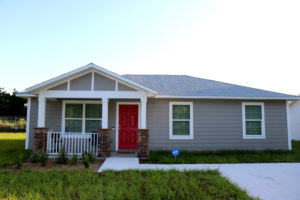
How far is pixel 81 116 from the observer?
898 centimetres

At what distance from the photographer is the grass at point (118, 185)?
3.83 metres

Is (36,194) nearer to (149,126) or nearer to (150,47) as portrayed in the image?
(149,126)

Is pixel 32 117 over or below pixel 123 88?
below

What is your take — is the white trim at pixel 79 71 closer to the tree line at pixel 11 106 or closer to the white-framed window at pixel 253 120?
the white-framed window at pixel 253 120

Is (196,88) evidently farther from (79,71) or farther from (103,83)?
(79,71)

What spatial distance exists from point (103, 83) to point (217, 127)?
224 inches

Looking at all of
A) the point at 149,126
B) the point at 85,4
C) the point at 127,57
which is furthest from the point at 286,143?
the point at 85,4

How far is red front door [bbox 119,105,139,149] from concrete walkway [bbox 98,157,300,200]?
5.61 ft

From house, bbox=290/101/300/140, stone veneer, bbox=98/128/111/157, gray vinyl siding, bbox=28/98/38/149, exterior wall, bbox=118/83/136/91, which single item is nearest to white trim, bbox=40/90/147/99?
exterior wall, bbox=118/83/136/91

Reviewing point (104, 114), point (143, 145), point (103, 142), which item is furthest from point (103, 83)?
point (143, 145)

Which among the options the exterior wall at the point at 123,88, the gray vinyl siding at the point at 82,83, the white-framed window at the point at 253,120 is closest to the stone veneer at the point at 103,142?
the exterior wall at the point at 123,88

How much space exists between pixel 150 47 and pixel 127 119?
4799 millimetres

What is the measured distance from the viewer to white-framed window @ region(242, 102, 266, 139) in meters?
9.01

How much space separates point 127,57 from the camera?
11.8 meters
